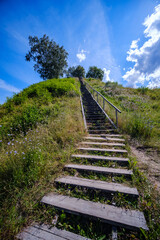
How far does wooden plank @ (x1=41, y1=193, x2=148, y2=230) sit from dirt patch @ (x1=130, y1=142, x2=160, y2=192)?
99 cm

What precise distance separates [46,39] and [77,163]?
29878 millimetres

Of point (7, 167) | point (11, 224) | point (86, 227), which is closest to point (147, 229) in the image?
point (86, 227)

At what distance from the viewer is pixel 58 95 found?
381 inches

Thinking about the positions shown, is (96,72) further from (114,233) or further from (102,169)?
(114,233)

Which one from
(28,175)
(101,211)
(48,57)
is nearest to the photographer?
(101,211)

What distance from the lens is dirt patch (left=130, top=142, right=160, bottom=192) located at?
2.37 metres

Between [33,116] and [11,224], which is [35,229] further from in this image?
[33,116]

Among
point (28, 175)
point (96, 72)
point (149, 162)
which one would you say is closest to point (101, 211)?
point (28, 175)

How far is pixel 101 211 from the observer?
1.62 metres

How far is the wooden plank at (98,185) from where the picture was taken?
1922mm

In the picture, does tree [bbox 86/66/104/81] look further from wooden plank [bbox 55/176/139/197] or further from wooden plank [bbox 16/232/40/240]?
wooden plank [bbox 16/232/40/240]

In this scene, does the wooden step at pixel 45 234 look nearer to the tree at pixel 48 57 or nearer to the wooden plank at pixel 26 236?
the wooden plank at pixel 26 236

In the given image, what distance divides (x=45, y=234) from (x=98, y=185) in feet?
3.85

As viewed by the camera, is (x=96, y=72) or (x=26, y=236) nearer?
(x=26, y=236)
